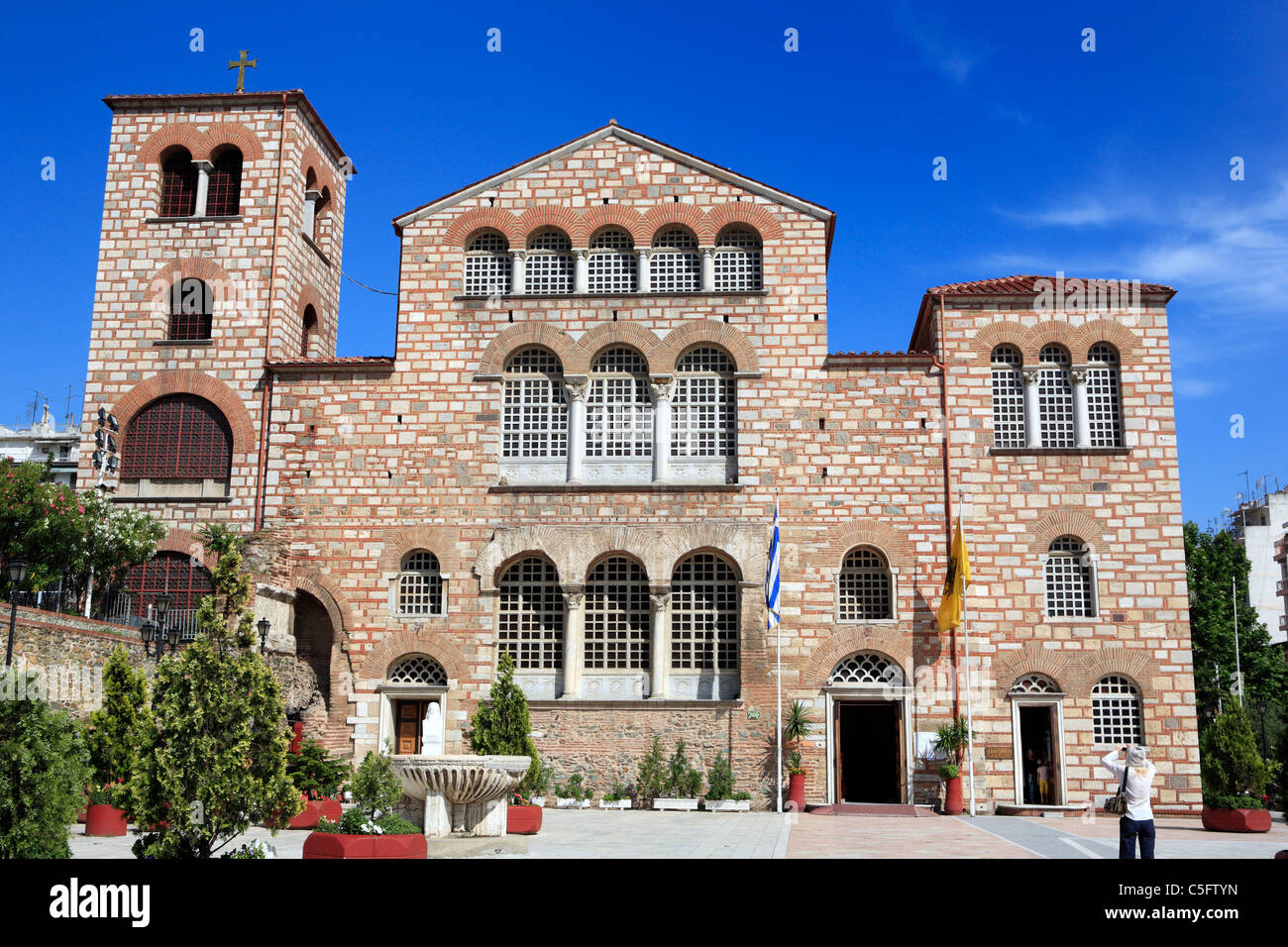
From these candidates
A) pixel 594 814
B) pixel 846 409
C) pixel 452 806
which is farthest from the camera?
pixel 846 409

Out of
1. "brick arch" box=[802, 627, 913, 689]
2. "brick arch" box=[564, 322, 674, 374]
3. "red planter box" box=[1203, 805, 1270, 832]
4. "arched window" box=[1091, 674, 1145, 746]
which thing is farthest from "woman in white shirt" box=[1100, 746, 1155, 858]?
"brick arch" box=[564, 322, 674, 374]

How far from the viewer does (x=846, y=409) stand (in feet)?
85.4

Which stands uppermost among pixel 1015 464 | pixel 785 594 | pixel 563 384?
pixel 563 384

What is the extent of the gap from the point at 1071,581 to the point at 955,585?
296 cm

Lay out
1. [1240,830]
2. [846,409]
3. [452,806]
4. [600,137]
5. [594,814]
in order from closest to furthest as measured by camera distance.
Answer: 1. [452,806]
2. [1240,830]
3. [594,814]
4. [846,409]
5. [600,137]

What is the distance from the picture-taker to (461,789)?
15.6 metres

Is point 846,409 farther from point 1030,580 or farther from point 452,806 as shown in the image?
point 452,806

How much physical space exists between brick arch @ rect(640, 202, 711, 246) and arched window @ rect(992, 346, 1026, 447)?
284 inches

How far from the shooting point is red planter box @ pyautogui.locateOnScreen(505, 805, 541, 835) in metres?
18.1

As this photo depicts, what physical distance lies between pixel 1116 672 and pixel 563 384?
44.3 ft

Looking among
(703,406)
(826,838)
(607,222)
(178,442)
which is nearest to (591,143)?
(607,222)

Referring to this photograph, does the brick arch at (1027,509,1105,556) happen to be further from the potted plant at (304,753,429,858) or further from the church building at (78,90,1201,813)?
the potted plant at (304,753,429,858)

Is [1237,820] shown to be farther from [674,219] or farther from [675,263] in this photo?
[674,219]
